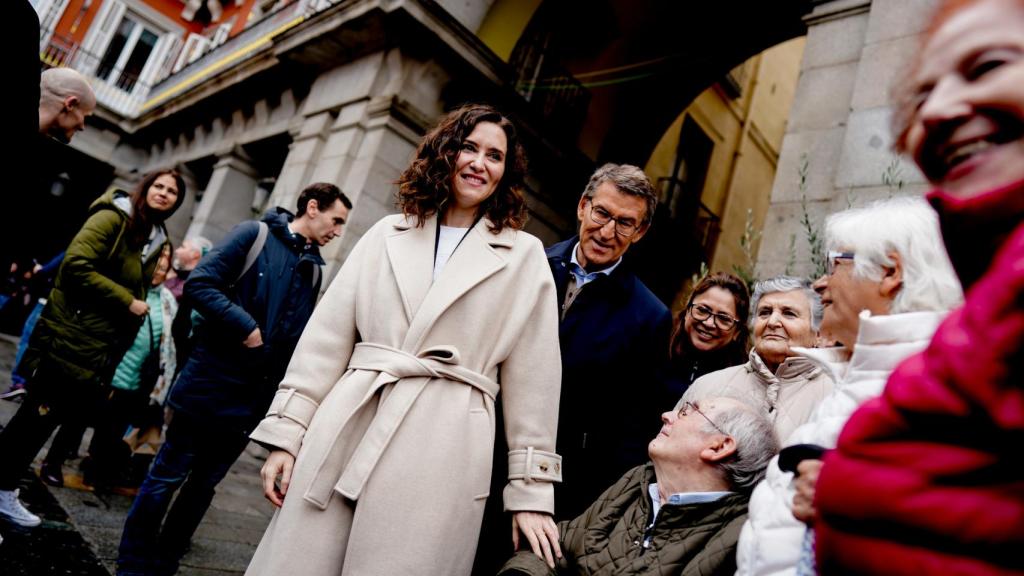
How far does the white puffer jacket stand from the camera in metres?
0.99

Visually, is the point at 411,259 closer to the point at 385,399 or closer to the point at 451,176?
the point at 451,176

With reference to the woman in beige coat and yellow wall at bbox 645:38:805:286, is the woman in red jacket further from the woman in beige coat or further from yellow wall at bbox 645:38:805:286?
yellow wall at bbox 645:38:805:286

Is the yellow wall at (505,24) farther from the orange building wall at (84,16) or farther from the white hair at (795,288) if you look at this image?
the orange building wall at (84,16)

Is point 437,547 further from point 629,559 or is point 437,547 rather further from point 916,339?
point 916,339

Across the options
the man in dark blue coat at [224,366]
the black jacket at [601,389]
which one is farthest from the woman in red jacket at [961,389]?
the man in dark blue coat at [224,366]

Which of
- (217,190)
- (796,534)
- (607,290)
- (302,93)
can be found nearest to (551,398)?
(607,290)

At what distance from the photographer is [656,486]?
1.84m

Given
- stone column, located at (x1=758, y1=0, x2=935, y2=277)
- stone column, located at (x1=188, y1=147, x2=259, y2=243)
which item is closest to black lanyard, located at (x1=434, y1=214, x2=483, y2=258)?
stone column, located at (x1=758, y1=0, x2=935, y2=277)

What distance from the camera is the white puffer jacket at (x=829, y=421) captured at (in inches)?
38.8

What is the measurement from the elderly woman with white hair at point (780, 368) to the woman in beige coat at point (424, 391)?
660 mm

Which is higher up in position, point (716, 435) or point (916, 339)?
point (916, 339)

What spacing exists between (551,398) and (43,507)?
130 inches

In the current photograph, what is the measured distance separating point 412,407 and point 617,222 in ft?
4.05

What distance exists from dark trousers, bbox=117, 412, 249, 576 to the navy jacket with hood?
109 mm
